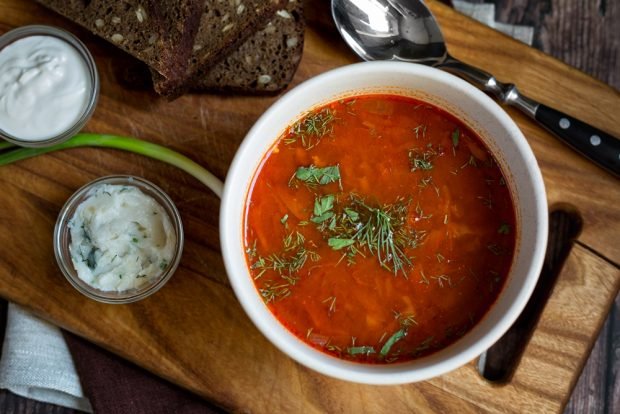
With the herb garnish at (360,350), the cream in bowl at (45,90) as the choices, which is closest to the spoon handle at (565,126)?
the herb garnish at (360,350)

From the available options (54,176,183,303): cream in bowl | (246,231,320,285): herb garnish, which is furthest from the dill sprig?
(54,176,183,303): cream in bowl

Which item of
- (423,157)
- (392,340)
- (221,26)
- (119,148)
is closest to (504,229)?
(423,157)

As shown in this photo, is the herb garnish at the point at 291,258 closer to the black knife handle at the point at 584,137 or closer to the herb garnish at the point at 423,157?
the herb garnish at the point at 423,157

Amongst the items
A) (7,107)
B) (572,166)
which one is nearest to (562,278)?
(572,166)

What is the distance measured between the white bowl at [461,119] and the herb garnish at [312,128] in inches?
1.0

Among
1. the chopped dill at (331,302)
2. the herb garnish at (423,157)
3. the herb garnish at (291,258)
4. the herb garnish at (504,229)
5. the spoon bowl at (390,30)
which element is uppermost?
the spoon bowl at (390,30)

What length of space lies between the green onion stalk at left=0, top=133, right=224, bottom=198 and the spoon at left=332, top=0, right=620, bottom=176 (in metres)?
0.70

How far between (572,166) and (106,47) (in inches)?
67.5

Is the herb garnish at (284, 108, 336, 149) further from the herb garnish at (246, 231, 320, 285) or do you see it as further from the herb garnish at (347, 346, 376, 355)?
the herb garnish at (347, 346, 376, 355)

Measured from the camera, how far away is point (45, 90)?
8.50 feet

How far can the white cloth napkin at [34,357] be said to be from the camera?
275cm

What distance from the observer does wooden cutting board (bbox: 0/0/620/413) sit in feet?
8.36

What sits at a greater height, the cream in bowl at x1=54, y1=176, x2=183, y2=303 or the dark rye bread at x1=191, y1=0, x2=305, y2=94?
the dark rye bread at x1=191, y1=0, x2=305, y2=94

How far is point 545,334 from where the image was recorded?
2.55m
